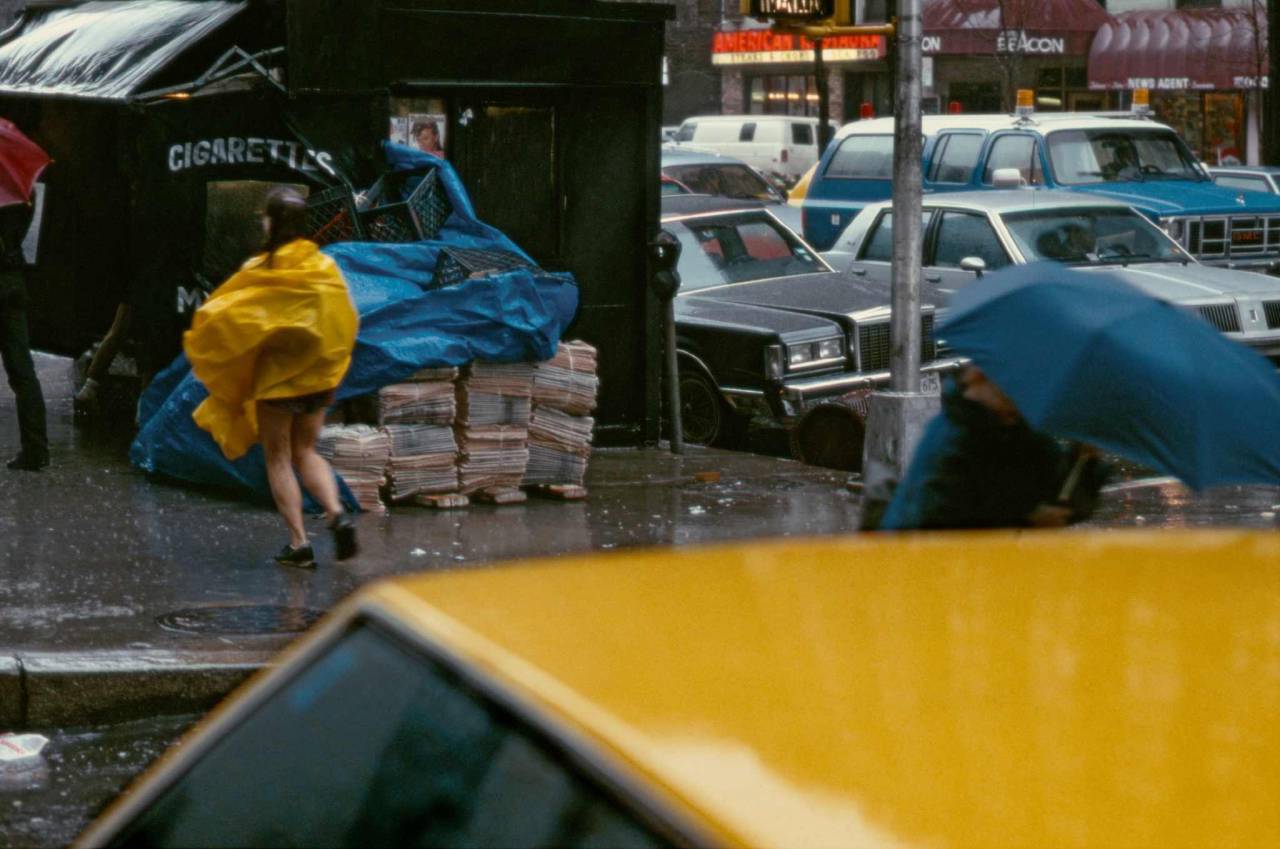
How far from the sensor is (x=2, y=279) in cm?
1059

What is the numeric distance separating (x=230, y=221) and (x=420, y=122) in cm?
130

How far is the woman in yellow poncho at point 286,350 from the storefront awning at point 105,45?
8.73 feet

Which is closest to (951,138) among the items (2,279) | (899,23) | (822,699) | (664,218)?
(664,218)

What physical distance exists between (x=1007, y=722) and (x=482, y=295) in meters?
8.44

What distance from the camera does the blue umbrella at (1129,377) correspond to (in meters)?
4.48

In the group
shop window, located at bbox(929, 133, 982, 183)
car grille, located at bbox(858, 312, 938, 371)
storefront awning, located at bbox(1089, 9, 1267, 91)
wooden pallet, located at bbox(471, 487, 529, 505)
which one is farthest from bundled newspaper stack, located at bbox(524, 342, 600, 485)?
storefront awning, located at bbox(1089, 9, 1267, 91)

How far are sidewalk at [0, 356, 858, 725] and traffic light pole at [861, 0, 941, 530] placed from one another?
1.51 ft

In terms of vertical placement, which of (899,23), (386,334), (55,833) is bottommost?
(55,833)

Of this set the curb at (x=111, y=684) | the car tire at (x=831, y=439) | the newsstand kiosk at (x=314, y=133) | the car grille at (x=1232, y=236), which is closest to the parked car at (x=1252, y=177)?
the car grille at (x=1232, y=236)

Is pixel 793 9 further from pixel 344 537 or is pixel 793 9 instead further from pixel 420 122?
pixel 344 537

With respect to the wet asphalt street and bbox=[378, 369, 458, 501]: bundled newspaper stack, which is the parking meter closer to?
the wet asphalt street

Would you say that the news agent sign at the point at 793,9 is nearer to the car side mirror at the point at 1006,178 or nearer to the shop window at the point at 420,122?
the shop window at the point at 420,122

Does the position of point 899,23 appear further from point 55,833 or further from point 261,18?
point 55,833

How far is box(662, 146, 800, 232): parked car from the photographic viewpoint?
95.6 feet
